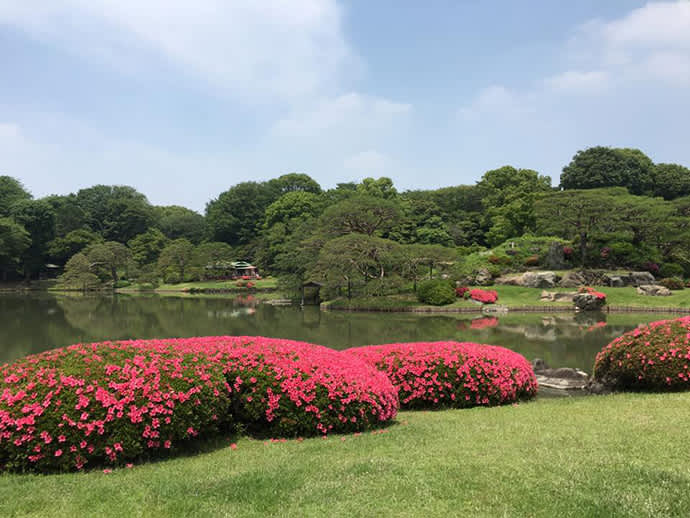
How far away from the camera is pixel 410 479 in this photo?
3.96m

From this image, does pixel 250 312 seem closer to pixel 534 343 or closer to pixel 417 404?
pixel 534 343

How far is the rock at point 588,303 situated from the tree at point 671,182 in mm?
39998

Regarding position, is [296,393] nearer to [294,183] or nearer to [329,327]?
[329,327]

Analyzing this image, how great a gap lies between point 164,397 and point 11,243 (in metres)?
59.9

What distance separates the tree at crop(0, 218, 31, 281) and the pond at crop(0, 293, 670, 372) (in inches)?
1095

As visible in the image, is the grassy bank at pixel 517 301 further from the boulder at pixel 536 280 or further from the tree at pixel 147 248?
the tree at pixel 147 248

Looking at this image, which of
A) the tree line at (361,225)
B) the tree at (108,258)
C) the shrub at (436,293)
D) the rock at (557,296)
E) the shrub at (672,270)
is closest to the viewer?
the rock at (557,296)

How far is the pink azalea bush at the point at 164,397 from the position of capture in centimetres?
476

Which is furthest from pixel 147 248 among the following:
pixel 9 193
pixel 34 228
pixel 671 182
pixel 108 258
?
pixel 671 182

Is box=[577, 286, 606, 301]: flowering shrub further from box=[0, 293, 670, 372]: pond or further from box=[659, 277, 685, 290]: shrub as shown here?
box=[659, 277, 685, 290]: shrub

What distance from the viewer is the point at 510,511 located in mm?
3385

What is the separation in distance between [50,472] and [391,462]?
3240 mm

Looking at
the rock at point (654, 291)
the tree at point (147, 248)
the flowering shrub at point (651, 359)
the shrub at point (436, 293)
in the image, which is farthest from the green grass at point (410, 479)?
the tree at point (147, 248)

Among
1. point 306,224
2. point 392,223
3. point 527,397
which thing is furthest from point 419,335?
point 306,224
